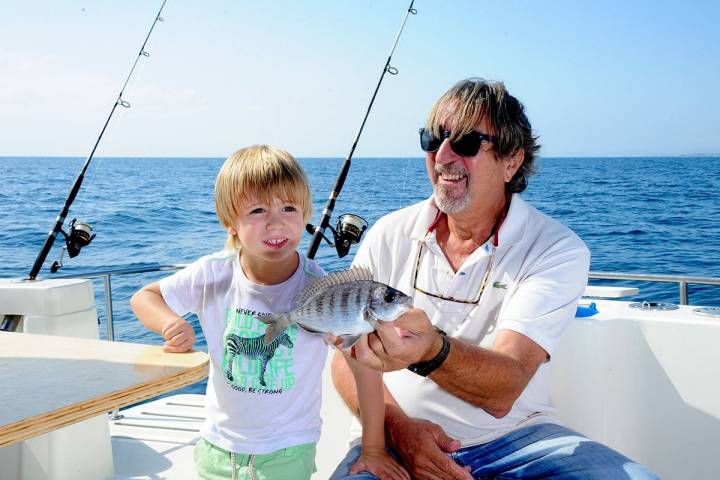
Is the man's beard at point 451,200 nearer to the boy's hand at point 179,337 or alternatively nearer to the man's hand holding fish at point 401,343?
the man's hand holding fish at point 401,343

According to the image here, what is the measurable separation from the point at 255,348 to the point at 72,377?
1.88 ft

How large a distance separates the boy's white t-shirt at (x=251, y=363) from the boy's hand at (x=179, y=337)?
0.76 feet

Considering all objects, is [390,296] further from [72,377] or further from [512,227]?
[512,227]

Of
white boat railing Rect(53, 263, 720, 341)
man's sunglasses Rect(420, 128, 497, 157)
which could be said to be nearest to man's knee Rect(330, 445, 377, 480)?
man's sunglasses Rect(420, 128, 497, 157)

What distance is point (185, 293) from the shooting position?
2.18 metres

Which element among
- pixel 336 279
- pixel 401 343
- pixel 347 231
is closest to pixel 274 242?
pixel 336 279

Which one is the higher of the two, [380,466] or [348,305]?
[348,305]

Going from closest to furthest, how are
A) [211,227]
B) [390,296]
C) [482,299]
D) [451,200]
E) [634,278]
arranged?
[390,296] → [482,299] → [451,200] → [634,278] → [211,227]

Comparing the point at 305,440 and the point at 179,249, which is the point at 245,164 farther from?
the point at 179,249

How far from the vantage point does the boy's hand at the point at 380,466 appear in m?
2.14

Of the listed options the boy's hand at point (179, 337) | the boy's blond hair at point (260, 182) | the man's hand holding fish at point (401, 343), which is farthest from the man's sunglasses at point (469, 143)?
the boy's hand at point (179, 337)

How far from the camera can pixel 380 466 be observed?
7.06 ft

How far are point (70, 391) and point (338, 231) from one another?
1.78 metres

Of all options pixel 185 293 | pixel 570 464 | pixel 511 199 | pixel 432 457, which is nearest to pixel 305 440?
→ pixel 432 457
